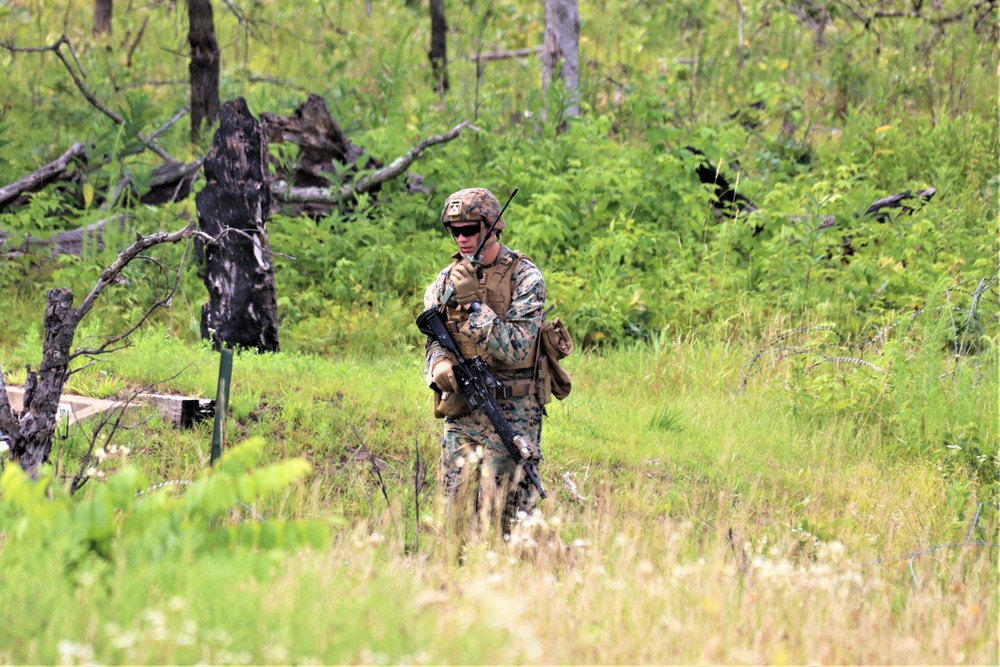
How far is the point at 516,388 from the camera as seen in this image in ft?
18.2

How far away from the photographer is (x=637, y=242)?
10.9 metres

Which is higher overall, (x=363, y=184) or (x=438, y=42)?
(x=438, y=42)

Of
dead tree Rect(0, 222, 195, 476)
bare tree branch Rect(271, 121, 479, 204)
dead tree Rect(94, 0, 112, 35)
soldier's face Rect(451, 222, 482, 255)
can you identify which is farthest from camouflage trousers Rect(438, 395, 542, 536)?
dead tree Rect(94, 0, 112, 35)

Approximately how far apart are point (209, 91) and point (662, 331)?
6685 mm

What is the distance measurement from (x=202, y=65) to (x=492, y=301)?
27.2 ft

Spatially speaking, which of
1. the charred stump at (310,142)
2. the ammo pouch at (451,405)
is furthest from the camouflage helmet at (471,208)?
the charred stump at (310,142)

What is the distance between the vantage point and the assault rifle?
5387 mm

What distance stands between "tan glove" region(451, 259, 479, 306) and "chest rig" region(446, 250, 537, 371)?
0.35 ft

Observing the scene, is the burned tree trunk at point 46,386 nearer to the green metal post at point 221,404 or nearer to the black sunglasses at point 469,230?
the green metal post at point 221,404

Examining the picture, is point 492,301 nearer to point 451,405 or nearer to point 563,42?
point 451,405

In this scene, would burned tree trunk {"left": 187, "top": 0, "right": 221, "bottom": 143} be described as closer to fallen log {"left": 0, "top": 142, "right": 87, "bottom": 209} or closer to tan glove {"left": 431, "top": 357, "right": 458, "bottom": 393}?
fallen log {"left": 0, "top": 142, "right": 87, "bottom": 209}

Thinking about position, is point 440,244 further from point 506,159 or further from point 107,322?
point 107,322

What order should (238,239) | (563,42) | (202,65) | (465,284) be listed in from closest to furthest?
1. (465,284)
2. (238,239)
3. (202,65)
4. (563,42)

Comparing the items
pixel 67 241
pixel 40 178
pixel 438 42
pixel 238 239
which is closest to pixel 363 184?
pixel 238 239
